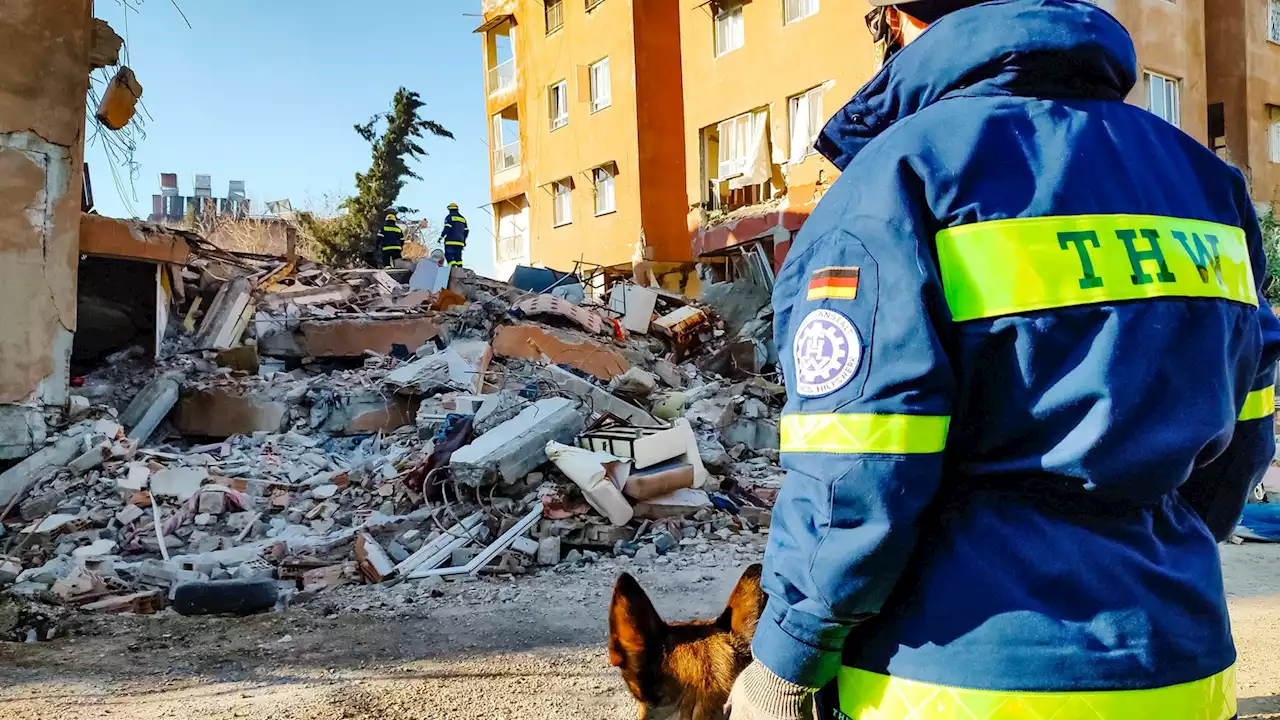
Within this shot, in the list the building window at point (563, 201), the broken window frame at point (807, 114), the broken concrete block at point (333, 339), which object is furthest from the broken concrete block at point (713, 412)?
the building window at point (563, 201)

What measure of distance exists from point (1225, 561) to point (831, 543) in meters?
6.20

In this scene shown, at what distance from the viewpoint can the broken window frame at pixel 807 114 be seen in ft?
52.8

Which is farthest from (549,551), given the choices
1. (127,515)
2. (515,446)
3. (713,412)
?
(713,412)

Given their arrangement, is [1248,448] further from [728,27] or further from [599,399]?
[728,27]

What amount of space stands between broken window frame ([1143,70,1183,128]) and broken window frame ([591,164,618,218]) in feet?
39.3

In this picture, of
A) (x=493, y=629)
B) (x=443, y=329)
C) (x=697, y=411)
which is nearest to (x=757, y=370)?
(x=697, y=411)

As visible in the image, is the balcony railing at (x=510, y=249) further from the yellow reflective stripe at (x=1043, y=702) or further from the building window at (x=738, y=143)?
the yellow reflective stripe at (x=1043, y=702)

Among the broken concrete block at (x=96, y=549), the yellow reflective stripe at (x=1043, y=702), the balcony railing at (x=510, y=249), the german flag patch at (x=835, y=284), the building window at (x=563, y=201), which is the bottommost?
the broken concrete block at (x=96, y=549)

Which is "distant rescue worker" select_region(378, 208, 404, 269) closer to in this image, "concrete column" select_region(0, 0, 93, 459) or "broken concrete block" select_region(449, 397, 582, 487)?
"concrete column" select_region(0, 0, 93, 459)

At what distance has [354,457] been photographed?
29.0 ft

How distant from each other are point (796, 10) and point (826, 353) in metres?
17.1

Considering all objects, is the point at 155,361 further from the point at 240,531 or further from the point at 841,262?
the point at 841,262

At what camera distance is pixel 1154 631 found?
116 centimetres

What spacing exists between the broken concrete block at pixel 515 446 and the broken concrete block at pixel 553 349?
3719mm
